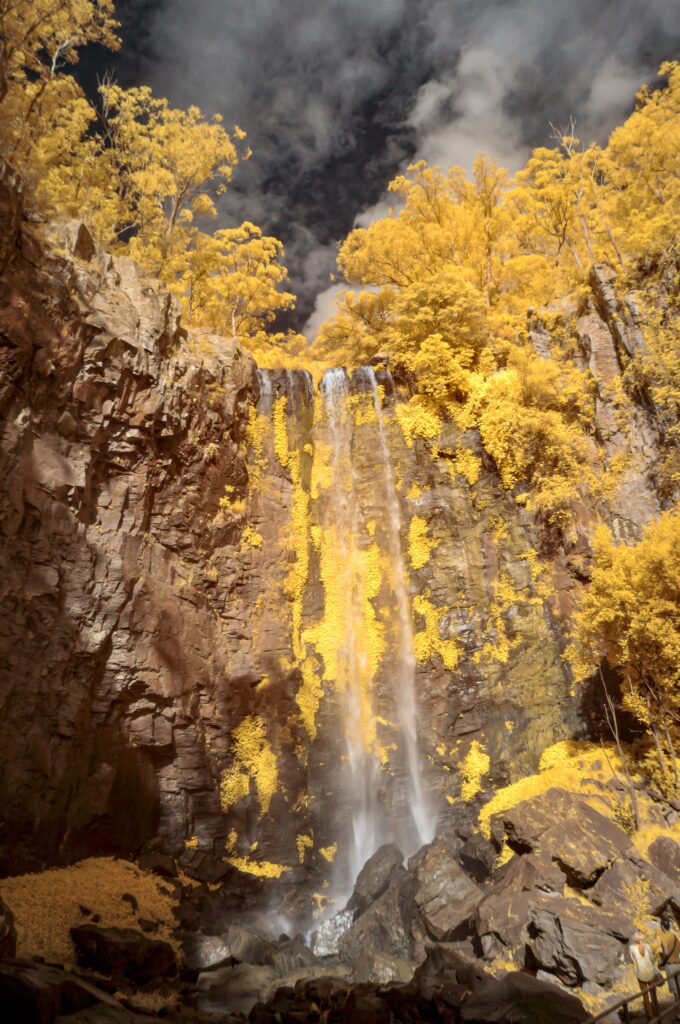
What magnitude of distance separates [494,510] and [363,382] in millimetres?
7601

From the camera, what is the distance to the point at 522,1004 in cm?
913

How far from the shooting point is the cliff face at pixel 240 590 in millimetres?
13211

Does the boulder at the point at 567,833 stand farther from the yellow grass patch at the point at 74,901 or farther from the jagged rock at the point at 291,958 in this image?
the yellow grass patch at the point at 74,901

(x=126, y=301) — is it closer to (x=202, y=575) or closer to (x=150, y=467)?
(x=150, y=467)

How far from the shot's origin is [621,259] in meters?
21.8

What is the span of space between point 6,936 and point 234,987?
4882 millimetres

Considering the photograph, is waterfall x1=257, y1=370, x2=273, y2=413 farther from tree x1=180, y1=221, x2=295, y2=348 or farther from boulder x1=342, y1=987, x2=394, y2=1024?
boulder x1=342, y1=987, x2=394, y2=1024

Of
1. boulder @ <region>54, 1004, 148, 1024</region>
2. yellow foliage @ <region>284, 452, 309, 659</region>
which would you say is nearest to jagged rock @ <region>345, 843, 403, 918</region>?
yellow foliage @ <region>284, 452, 309, 659</region>

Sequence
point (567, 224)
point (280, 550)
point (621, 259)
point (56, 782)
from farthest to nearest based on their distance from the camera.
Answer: point (567, 224) < point (621, 259) < point (280, 550) < point (56, 782)

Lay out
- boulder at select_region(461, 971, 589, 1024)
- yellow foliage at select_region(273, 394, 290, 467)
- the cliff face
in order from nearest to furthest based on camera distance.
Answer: boulder at select_region(461, 971, 589, 1024), the cliff face, yellow foliage at select_region(273, 394, 290, 467)

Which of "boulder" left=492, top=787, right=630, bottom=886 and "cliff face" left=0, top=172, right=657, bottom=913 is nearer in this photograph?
"boulder" left=492, top=787, right=630, bottom=886

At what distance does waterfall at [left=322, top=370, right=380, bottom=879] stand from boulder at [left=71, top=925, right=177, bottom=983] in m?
6.83

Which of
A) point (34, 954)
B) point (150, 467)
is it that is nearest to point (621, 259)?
point (150, 467)

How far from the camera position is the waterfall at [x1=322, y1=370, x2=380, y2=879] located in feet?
54.6
